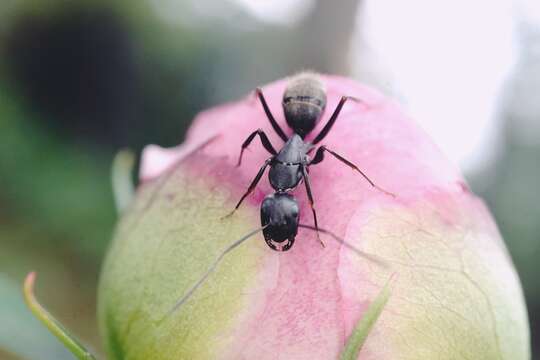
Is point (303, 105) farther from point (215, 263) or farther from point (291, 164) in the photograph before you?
point (215, 263)

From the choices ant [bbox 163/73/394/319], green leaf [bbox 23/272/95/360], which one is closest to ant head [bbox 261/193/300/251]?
ant [bbox 163/73/394/319]

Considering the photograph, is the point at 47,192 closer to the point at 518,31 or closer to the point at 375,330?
the point at 375,330

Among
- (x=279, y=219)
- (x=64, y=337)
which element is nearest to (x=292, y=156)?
(x=279, y=219)

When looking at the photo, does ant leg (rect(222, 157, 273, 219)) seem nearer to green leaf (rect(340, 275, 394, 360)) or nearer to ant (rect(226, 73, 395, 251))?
ant (rect(226, 73, 395, 251))

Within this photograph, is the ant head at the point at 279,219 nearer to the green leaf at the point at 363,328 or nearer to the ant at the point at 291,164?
the ant at the point at 291,164

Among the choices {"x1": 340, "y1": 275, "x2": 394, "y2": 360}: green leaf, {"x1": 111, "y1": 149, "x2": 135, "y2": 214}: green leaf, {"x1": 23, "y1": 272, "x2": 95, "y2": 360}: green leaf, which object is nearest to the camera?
{"x1": 340, "y1": 275, "x2": 394, "y2": 360}: green leaf

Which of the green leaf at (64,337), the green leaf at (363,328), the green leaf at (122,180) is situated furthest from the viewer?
the green leaf at (122,180)

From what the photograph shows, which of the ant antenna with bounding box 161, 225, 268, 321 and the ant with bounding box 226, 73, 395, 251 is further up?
the ant with bounding box 226, 73, 395, 251

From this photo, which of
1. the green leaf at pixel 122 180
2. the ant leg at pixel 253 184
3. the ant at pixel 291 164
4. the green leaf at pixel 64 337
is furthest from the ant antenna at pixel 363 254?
the green leaf at pixel 122 180
